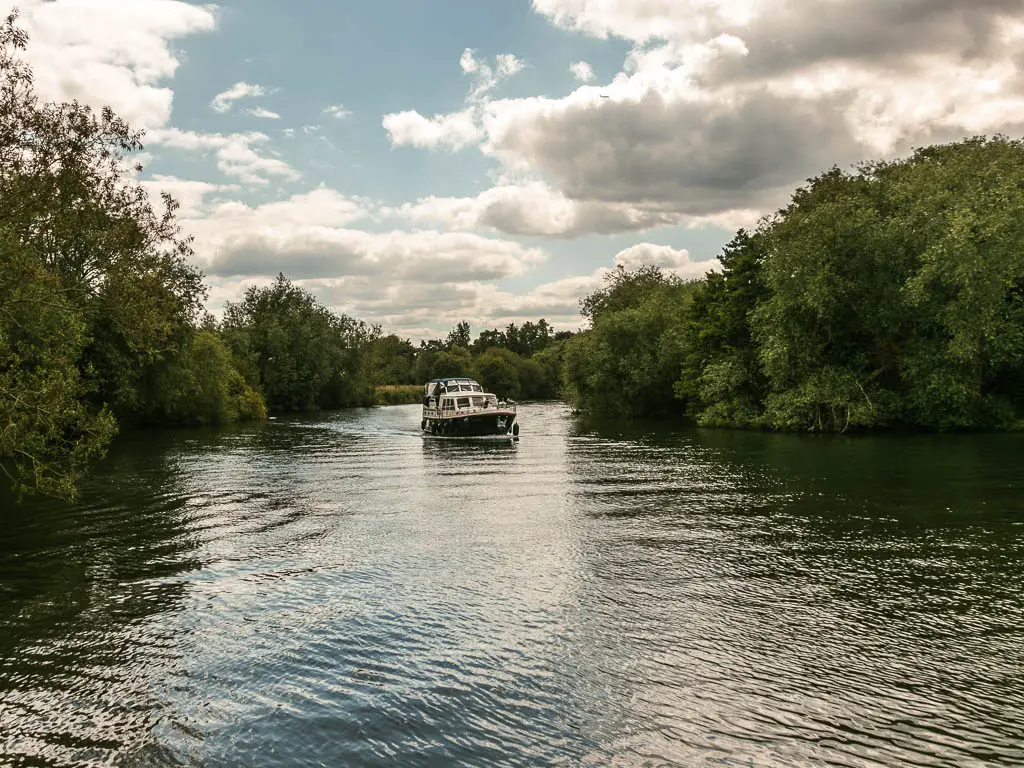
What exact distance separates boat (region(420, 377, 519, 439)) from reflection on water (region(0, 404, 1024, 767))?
22.4 meters

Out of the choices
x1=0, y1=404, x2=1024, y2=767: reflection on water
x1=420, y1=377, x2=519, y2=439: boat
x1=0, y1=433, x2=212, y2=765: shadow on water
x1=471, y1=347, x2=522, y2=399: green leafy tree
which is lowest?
x1=0, y1=433, x2=212, y2=765: shadow on water

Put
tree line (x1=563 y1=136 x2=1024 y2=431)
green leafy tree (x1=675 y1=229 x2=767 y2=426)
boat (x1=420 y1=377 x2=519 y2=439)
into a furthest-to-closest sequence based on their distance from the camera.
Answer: green leafy tree (x1=675 y1=229 x2=767 y2=426), boat (x1=420 y1=377 x2=519 y2=439), tree line (x1=563 y1=136 x2=1024 y2=431)

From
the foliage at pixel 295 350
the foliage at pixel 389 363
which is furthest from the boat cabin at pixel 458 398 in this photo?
the foliage at pixel 389 363

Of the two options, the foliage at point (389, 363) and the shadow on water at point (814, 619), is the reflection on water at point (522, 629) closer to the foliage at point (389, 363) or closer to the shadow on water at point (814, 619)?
the shadow on water at point (814, 619)

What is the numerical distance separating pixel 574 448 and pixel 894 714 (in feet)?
101

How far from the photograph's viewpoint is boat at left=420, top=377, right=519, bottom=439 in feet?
145

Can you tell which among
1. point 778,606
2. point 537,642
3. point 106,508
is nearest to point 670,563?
point 778,606

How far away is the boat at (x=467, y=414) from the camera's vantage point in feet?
145

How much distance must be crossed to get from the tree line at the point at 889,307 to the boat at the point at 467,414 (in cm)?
1540

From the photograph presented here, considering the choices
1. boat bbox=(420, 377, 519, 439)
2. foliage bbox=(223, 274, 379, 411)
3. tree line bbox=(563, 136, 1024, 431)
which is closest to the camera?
tree line bbox=(563, 136, 1024, 431)

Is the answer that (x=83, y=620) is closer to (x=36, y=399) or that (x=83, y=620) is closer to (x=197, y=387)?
(x=36, y=399)

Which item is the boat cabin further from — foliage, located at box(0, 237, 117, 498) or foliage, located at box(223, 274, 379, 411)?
foliage, located at box(223, 274, 379, 411)

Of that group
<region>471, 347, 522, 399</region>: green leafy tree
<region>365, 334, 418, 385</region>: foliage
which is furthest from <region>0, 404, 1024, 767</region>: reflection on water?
<region>471, 347, 522, 399</region>: green leafy tree

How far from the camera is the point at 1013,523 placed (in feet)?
51.8
